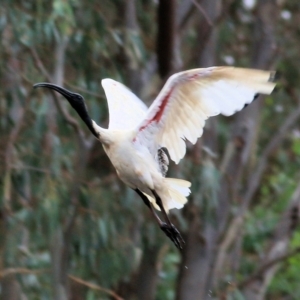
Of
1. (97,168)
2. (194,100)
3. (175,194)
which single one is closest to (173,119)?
(194,100)

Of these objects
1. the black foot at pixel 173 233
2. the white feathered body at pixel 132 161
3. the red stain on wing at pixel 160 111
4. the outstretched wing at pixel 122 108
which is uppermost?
the outstretched wing at pixel 122 108

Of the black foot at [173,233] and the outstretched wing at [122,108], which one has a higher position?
the outstretched wing at [122,108]

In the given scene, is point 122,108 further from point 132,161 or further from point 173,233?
point 173,233

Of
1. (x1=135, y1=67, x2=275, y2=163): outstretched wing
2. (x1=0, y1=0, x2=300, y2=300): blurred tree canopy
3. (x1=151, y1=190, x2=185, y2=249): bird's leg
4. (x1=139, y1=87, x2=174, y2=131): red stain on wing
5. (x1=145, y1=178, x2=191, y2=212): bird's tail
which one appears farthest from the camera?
(x1=0, y1=0, x2=300, y2=300): blurred tree canopy

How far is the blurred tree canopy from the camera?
545 cm

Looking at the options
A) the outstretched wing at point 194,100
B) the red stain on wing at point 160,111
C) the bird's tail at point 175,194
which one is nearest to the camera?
the outstretched wing at point 194,100

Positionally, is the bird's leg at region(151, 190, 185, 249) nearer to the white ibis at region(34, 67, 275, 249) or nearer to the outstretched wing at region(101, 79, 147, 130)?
the white ibis at region(34, 67, 275, 249)

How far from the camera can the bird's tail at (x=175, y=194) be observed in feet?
12.2

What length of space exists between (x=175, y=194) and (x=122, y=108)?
0.45 meters

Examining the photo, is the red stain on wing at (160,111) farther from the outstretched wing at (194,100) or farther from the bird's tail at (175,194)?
the bird's tail at (175,194)

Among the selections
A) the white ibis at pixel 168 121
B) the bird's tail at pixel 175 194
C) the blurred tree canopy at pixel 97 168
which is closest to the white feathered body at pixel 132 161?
the white ibis at pixel 168 121

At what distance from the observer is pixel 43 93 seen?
5.78m

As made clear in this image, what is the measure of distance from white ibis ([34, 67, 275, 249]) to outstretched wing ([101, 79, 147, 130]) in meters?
0.03

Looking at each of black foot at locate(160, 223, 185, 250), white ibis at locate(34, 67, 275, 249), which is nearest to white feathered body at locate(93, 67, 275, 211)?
white ibis at locate(34, 67, 275, 249)
